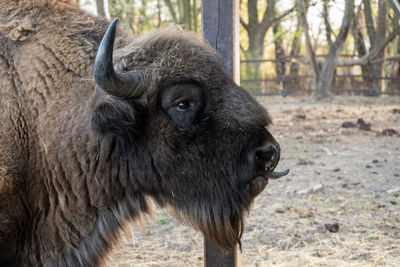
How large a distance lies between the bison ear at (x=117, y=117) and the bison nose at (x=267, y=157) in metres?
0.81

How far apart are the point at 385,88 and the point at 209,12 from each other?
2452 cm

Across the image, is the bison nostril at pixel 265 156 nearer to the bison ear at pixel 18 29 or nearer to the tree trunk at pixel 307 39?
the bison ear at pixel 18 29

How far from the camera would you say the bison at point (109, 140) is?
305 centimetres

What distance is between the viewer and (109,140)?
3166 millimetres

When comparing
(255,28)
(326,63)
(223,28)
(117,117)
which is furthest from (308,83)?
(117,117)

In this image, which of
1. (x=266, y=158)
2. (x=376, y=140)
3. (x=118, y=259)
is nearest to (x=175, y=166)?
(x=266, y=158)

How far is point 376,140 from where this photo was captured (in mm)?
11258

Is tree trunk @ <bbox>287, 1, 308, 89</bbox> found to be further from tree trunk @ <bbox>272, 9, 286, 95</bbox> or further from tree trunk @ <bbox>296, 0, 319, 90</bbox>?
tree trunk @ <bbox>296, 0, 319, 90</bbox>

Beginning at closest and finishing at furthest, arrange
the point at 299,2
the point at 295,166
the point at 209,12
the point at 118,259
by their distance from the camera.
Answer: the point at 209,12
the point at 118,259
the point at 295,166
the point at 299,2

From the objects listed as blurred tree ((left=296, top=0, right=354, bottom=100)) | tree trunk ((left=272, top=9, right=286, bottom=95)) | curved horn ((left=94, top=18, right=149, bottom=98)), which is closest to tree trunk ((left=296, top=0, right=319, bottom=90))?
blurred tree ((left=296, top=0, right=354, bottom=100))

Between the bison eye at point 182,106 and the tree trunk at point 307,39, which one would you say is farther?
the tree trunk at point 307,39

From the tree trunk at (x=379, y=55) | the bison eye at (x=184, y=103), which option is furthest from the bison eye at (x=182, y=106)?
the tree trunk at (x=379, y=55)

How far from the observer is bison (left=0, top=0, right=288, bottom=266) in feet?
10.0

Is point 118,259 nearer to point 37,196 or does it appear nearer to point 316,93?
point 37,196
